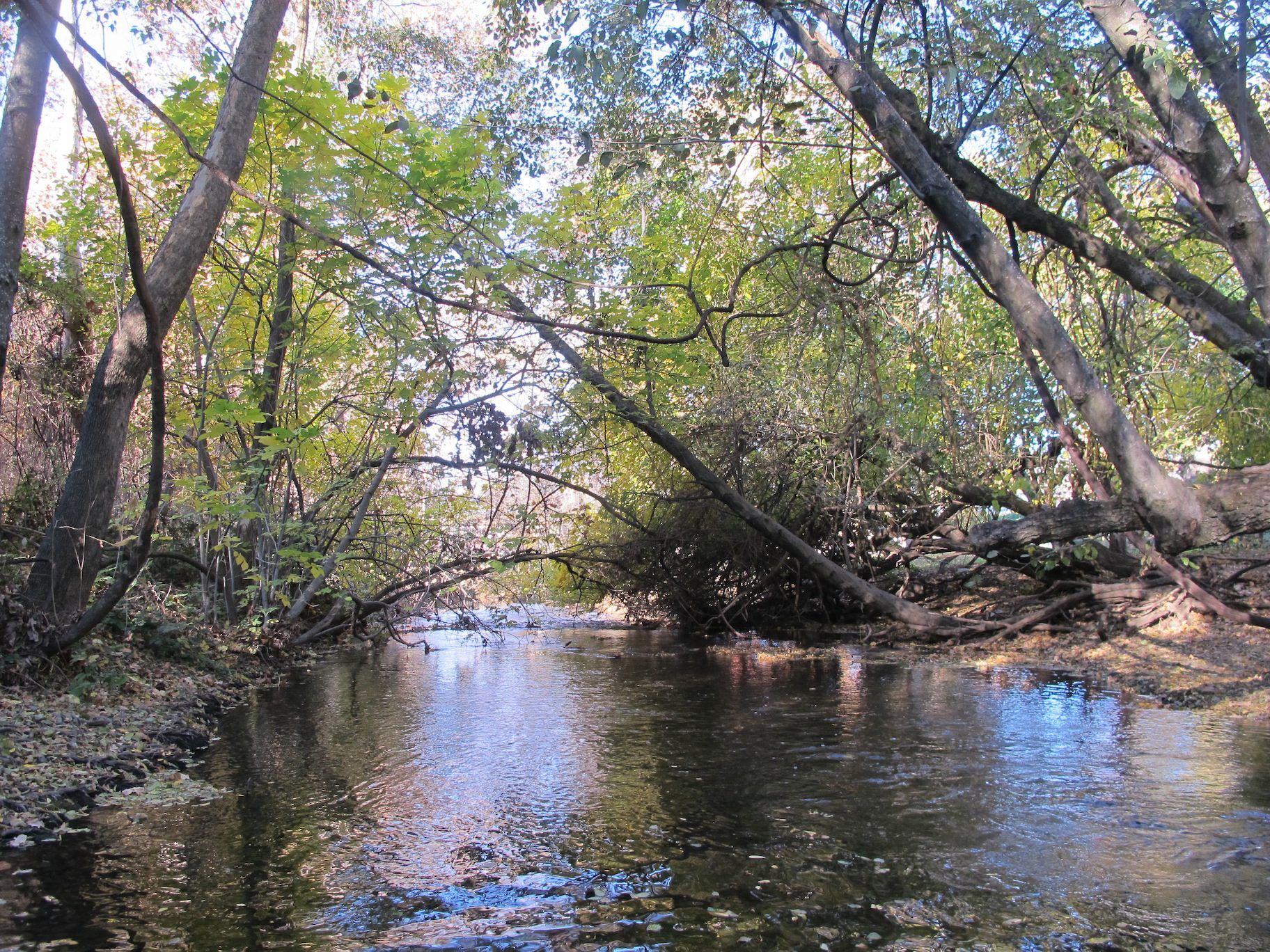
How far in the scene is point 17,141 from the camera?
6117mm

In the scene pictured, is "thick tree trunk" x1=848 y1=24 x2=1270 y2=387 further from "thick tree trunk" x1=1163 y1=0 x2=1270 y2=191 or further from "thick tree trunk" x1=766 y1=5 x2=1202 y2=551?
"thick tree trunk" x1=766 y1=5 x2=1202 y2=551

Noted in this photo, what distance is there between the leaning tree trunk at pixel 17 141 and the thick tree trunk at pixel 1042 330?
18.3 feet

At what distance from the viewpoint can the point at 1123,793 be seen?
4.74 meters

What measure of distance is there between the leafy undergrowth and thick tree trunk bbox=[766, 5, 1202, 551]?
17.7 ft

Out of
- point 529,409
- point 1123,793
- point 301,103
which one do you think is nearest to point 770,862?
point 1123,793

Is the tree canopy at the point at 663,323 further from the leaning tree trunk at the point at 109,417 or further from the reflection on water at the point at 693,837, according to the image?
the reflection on water at the point at 693,837

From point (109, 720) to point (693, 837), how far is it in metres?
4.10

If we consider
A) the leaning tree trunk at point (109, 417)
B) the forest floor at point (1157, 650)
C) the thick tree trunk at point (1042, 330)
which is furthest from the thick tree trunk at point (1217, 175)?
the leaning tree trunk at point (109, 417)

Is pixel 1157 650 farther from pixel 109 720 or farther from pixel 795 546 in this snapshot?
pixel 109 720

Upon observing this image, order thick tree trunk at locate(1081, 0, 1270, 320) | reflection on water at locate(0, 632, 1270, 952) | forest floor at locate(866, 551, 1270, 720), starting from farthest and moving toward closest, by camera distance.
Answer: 1. forest floor at locate(866, 551, 1270, 720)
2. thick tree trunk at locate(1081, 0, 1270, 320)
3. reflection on water at locate(0, 632, 1270, 952)

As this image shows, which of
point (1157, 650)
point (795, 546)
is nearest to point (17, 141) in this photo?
point (795, 546)

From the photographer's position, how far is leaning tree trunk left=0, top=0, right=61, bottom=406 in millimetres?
5992

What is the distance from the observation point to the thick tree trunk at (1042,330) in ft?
16.2

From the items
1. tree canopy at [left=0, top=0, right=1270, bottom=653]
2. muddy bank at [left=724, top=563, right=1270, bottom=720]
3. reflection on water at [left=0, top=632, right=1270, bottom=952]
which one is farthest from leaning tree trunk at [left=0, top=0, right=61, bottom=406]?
muddy bank at [left=724, top=563, right=1270, bottom=720]
